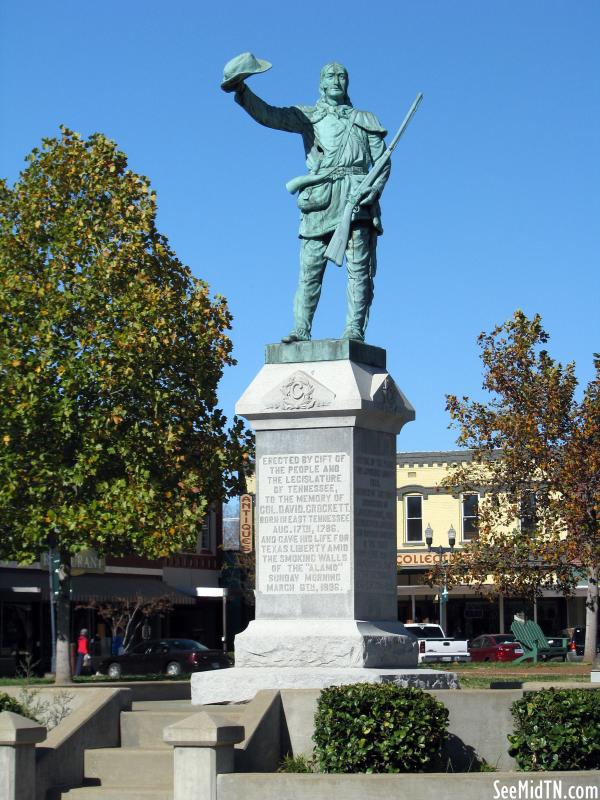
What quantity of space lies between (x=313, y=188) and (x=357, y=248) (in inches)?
36.5

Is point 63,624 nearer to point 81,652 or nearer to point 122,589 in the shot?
point 81,652

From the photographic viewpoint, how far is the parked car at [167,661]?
47312 millimetres

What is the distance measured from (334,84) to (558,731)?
8516 mm

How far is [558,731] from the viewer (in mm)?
13312

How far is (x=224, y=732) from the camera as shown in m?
12.9

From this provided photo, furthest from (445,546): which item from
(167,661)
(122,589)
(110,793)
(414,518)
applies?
(110,793)

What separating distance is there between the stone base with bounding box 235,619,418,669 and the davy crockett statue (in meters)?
3.39

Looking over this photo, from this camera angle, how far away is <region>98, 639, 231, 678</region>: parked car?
47312 mm

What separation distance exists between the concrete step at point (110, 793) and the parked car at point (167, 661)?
109 feet

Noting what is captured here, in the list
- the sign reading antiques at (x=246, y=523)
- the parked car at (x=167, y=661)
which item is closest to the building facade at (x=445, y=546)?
the sign reading antiques at (x=246, y=523)

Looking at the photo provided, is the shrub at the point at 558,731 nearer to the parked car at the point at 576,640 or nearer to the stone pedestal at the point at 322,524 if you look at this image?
the stone pedestal at the point at 322,524

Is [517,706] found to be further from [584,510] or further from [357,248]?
[584,510]

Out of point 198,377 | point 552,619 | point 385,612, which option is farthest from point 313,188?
point 552,619

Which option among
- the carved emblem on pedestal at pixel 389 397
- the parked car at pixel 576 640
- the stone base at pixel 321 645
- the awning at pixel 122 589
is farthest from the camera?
the parked car at pixel 576 640
